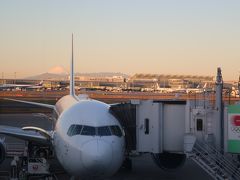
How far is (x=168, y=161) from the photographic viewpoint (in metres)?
19.2

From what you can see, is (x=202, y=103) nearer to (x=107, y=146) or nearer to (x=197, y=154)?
(x=197, y=154)

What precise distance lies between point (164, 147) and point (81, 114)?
11.8 ft

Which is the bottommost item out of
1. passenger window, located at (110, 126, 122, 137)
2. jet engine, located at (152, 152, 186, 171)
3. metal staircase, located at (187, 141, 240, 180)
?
jet engine, located at (152, 152, 186, 171)

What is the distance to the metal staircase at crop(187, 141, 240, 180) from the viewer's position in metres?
15.3

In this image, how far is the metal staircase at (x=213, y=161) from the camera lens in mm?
15273

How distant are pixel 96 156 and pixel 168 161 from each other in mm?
6140

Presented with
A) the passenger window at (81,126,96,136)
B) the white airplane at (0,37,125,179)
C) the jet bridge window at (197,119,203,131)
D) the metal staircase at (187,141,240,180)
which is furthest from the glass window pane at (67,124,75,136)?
the jet bridge window at (197,119,203,131)

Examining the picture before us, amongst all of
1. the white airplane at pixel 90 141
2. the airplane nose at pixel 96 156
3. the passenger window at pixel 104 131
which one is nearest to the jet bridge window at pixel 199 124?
the white airplane at pixel 90 141

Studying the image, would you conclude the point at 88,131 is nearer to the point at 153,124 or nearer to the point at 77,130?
the point at 77,130

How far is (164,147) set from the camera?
1731 cm

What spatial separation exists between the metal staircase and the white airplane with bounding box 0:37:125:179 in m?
2.71

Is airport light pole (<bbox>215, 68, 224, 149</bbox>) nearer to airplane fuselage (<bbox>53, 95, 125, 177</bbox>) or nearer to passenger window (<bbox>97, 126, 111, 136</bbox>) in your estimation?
airplane fuselage (<bbox>53, 95, 125, 177</bbox>)

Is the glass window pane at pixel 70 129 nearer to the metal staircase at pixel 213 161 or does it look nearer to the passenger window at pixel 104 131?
the passenger window at pixel 104 131

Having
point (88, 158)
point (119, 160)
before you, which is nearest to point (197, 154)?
point (119, 160)
